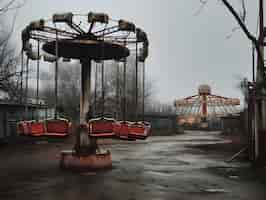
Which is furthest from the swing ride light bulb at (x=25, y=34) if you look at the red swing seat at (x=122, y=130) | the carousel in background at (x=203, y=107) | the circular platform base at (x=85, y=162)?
the carousel in background at (x=203, y=107)

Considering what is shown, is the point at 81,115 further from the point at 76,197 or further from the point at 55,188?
the point at 76,197

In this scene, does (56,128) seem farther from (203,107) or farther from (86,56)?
(203,107)

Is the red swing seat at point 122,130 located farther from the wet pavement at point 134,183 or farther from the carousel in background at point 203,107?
the carousel in background at point 203,107

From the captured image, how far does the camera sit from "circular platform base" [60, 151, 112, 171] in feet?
41.6

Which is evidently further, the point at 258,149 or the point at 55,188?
the point at 258,149

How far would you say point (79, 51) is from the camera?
13.7 metres

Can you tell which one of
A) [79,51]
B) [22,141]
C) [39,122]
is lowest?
[22,141]

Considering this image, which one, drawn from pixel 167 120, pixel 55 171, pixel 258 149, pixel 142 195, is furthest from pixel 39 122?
pixel 167 120

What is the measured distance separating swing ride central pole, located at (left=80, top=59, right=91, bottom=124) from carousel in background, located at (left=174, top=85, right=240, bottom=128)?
6244 cm

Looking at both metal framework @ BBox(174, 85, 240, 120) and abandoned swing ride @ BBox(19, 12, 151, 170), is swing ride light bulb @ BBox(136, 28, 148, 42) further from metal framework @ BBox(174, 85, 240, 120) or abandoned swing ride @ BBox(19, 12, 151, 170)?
metal framework @ BBox(174, 85, 240, 120)

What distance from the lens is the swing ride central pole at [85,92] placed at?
13.5 meters

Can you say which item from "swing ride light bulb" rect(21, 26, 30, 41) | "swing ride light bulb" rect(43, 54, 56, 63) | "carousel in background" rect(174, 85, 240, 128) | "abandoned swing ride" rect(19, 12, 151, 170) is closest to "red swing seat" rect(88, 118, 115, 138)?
"abandoned swing ride" rect(19, 12, 151, 170)

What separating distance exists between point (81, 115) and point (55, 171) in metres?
2.09

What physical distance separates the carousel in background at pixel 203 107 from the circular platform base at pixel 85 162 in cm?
6296
